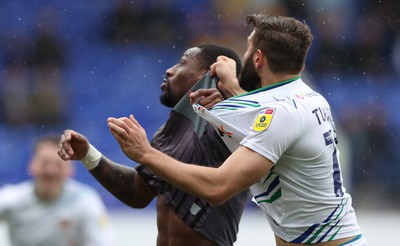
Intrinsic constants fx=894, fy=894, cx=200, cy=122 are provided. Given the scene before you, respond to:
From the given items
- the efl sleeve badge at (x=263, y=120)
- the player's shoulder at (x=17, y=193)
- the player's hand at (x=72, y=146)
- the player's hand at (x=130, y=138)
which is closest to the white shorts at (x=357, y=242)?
the efl sleeve badge at (x=263, y=120)

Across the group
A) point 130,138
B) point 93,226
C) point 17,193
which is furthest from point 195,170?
point 17,193

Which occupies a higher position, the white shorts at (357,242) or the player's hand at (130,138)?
the player's hand at (130,138)

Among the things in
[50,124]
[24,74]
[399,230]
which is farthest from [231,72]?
[24,74]

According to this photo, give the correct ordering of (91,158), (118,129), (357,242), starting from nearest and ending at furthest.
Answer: (118,129), (357,242), (91,158)

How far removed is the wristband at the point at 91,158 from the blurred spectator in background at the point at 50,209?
732 mm

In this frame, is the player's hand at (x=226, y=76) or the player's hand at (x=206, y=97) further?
the player's hand at (x=226, y=76)

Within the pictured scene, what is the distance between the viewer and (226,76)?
4.19 metres

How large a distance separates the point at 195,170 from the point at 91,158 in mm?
1079

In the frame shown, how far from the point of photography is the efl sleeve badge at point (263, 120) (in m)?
3.65

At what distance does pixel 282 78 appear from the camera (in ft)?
12.8

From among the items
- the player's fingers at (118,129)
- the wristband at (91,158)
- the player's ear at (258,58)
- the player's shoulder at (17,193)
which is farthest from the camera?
the player's shoulder at (17,193)

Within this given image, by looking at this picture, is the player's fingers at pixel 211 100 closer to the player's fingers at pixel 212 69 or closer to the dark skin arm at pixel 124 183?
the player's fingers at pixel 212 69

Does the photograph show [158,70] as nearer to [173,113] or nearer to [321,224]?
[173,113]

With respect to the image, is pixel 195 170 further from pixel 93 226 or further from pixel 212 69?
pixel 93 226
